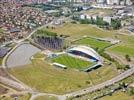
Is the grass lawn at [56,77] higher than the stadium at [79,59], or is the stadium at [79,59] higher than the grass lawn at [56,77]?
the stadium at [79,59]

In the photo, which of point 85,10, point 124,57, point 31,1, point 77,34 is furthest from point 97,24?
point 31,1

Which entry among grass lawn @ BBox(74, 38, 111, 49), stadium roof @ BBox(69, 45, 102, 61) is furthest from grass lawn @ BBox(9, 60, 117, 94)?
grass lawn @ BBox(74, 38, 111, 49)

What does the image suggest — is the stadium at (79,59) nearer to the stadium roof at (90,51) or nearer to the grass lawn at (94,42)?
the stadium roof at (90,51)

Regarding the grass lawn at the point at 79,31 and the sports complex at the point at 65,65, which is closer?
the sports complex at the point at 65,65

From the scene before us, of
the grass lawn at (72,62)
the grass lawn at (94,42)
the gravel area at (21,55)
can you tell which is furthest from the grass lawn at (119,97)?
the grass lawn at (94,42)

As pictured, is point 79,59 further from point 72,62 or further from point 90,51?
point 90,51

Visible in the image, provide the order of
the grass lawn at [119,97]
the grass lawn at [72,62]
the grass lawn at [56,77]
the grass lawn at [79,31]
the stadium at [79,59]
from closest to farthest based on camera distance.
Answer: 1. the grass lawn at [119,97]
2. the grass lawn at [56,77]
3. the stadium at [79,59]
4. the grass lawn at [72,62]
5. the grass lawn at [79,31]

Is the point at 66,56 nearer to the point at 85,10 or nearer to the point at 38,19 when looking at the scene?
the point at 38,19
